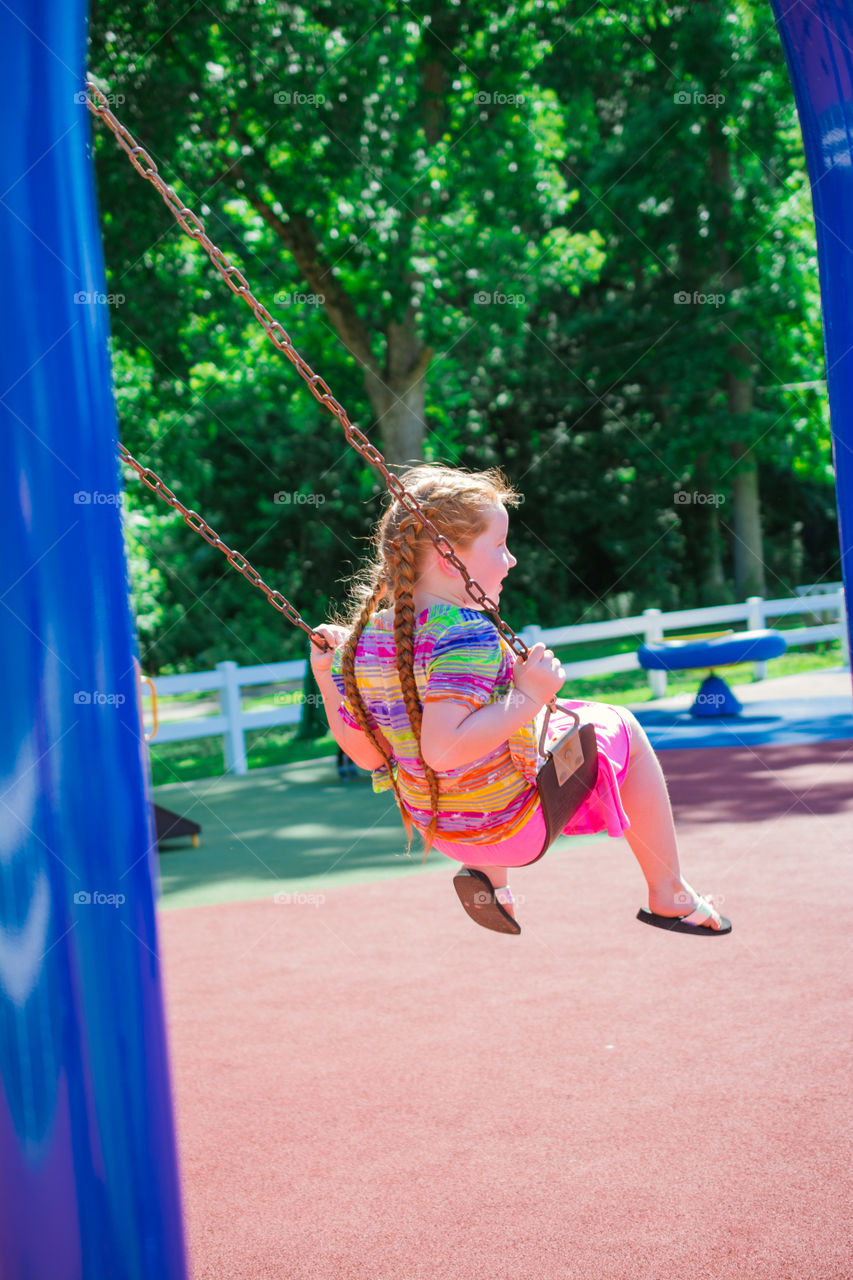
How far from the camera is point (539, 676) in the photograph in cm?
253

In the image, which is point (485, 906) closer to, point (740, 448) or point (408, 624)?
point (408, 624)

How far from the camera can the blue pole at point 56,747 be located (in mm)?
1438

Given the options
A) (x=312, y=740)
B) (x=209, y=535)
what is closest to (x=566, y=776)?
(x=209, y=535)

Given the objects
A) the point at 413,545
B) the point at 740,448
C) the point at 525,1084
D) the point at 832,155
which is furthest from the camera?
the point at 740,448

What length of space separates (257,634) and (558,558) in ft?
20.0

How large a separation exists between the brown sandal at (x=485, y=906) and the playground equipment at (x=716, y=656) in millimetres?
7990

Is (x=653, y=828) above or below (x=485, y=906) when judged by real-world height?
above

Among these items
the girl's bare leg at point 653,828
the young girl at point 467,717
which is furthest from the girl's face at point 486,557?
the girl's bare leg at point 653,828

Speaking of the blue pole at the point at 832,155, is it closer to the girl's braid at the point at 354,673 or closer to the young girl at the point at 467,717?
the young girl at the point at 467,717

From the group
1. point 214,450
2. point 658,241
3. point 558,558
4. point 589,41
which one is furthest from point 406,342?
point 214,450

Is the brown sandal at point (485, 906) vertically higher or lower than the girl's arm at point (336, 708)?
lower

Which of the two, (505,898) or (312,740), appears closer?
(505,898)

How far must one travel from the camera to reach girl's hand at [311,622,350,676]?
2881 millimetres

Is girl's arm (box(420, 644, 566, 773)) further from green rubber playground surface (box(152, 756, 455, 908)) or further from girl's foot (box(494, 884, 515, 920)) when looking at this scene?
green rubber playground surface (box(152, 756, 455, 908))
